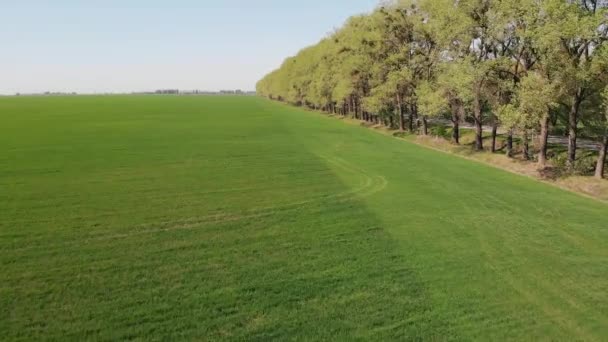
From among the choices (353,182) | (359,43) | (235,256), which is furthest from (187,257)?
(359,43)

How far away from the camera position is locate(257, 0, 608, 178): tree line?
3256 cm

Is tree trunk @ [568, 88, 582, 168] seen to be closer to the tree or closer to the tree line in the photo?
the tree line

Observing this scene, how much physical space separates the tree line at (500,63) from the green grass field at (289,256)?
7.70 metres

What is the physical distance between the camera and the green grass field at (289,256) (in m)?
12.4

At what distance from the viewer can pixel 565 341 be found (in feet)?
40.2

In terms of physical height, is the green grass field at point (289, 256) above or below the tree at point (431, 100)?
below

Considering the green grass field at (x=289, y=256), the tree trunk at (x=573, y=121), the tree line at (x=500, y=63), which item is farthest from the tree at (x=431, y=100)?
the green grass field at (x=289, y=256)

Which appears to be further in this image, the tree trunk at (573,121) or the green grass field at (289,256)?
the tree trunk at (573,121)

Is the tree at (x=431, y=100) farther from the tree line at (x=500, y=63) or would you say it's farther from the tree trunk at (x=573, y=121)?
the tree trunk at (x=573, y=121)

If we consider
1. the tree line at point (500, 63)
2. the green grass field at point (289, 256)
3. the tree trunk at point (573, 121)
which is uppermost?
the tree line at point (500, 63)

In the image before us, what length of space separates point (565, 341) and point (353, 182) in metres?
18.2

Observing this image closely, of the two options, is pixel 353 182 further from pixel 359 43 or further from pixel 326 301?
pixel 359 43

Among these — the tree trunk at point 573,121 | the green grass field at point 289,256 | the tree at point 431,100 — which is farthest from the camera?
the tree at point 431,100

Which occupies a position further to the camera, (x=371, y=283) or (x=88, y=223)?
(x=88, y=223)
